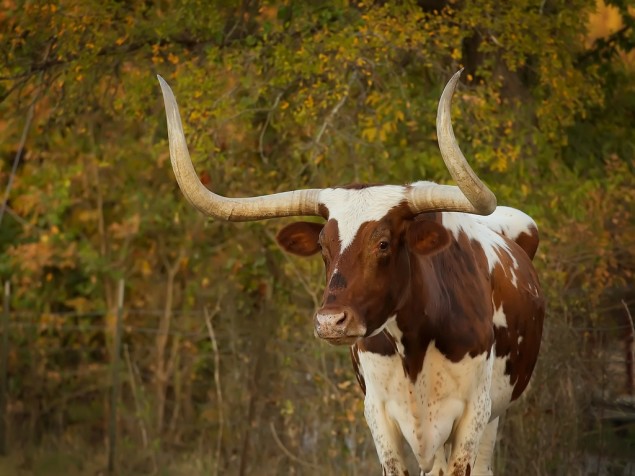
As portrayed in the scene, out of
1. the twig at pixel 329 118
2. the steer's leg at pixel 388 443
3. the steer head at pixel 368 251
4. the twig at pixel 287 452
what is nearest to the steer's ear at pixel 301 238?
the steer head at pixel 368 251

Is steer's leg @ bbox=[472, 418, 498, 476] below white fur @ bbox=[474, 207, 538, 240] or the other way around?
below

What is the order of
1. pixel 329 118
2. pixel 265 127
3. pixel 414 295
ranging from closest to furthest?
pixel 414 295, pixel 329 118, pixel 265 127

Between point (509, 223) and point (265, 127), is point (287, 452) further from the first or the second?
point (509, 223)

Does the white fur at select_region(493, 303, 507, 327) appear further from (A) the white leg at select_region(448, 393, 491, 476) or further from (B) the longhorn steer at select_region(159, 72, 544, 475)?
(A) the white leg at select_region(448, 393, 491, 476)

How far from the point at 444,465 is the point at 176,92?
5.31 m

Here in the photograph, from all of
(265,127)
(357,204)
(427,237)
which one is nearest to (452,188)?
(427,237)

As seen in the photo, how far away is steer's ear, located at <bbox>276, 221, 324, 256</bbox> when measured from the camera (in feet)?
21.0

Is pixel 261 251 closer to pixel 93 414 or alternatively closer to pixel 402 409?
pixel 93 414

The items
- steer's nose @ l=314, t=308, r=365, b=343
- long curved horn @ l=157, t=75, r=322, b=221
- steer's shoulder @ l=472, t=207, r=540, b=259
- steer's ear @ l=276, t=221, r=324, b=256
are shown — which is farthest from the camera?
steer's shoulder @ l=472, t=207, r=540, b=259

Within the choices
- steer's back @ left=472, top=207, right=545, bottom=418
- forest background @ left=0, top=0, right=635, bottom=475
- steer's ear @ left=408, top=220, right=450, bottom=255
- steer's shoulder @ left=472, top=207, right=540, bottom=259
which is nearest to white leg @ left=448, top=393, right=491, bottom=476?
steer's back @ left=472, top=207, right=545, bottom=418

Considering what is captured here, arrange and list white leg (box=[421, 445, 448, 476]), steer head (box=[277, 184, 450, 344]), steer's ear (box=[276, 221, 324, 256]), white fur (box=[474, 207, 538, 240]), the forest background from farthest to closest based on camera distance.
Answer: the forest background
white fur (box=[474, 207, 538, 240])
white leg (box=[421, 445, 448, 476])
steer's ear (box=[276, 221, 324, 256])
steer head (box=[277, 184, 450, 344])

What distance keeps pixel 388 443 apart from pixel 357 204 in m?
1.20

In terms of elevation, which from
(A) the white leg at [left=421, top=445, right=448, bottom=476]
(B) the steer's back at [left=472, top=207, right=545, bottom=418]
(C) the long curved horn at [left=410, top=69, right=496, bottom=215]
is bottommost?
(A) the white leg at [left=421, top=445, right=448, bottom=476]

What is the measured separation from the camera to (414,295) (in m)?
6.23
